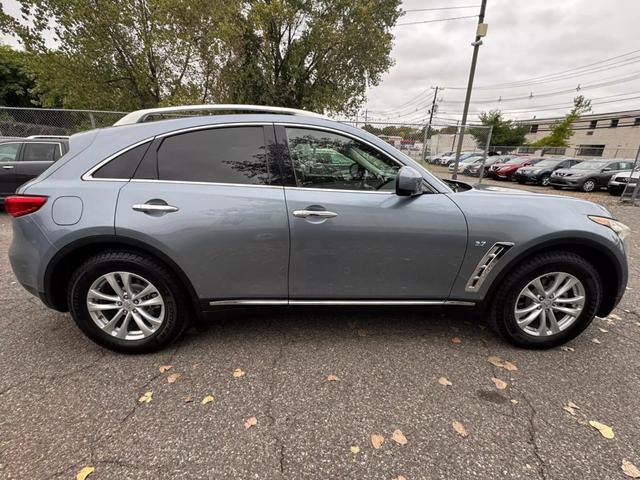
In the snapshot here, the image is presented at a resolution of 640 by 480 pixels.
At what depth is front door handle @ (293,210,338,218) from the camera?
2172 mm

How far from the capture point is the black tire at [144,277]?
2.21 metres

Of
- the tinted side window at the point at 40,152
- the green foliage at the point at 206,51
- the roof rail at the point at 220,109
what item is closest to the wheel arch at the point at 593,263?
the roof rail at the point at 220,109

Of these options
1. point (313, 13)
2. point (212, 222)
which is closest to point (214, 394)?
point (212, 222)

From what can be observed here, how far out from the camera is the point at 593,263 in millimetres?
2490

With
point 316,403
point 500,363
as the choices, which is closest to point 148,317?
point 316,403

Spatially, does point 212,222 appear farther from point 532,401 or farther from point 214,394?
point 532,401

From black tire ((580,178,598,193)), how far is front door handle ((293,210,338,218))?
16.7 m

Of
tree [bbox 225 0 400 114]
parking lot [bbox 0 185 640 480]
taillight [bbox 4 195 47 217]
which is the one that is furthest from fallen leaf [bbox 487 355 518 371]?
tree [bbox 225 0 400 114]

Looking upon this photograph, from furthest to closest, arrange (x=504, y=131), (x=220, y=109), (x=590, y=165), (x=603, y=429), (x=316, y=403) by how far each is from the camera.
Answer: (x=504, y=131) < (x=590, y=165) < (x=220, y=109) < (x=316, y=403) < (x=603, y=429)

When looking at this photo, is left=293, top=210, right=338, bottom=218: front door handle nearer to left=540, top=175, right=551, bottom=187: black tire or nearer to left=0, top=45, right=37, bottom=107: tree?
left=540, top=175, right=551, bottom=187: black tire

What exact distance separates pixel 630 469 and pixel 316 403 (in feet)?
5.30

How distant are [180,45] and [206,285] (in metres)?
12.4

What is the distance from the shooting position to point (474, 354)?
2.49m

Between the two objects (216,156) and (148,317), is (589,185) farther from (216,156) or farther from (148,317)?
(148,317)
